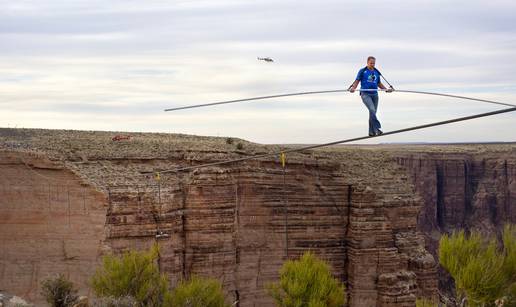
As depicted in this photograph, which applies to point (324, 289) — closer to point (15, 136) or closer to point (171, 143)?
point (171, 143)

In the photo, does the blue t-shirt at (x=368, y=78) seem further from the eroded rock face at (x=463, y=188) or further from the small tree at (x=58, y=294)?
the eroded rock face at (x=463, y=188)

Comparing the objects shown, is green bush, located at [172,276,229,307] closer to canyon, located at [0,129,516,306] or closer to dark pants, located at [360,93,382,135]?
canyon, located at [0,129,516,306]

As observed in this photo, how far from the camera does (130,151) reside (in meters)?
24.8

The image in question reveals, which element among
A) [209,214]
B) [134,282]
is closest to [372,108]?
[134,282]

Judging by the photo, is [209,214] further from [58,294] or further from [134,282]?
[58,294]

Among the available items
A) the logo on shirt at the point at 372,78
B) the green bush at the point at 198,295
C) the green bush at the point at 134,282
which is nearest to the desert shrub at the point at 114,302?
the green bush at the point at 134,282

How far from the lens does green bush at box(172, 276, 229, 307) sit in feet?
62.7

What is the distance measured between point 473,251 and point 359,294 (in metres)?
11.2

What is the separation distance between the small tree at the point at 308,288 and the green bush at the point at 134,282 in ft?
11.3

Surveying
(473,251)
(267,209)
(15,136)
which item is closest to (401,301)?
(267,209)

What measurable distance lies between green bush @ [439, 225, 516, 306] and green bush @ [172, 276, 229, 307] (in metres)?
6.72

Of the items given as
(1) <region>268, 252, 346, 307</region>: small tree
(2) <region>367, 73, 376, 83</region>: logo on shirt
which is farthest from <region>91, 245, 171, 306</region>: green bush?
(2) <region>367, 73, 376, 83</region>: logo on shirt

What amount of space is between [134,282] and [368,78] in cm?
948

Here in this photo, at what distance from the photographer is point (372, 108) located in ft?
47.0
